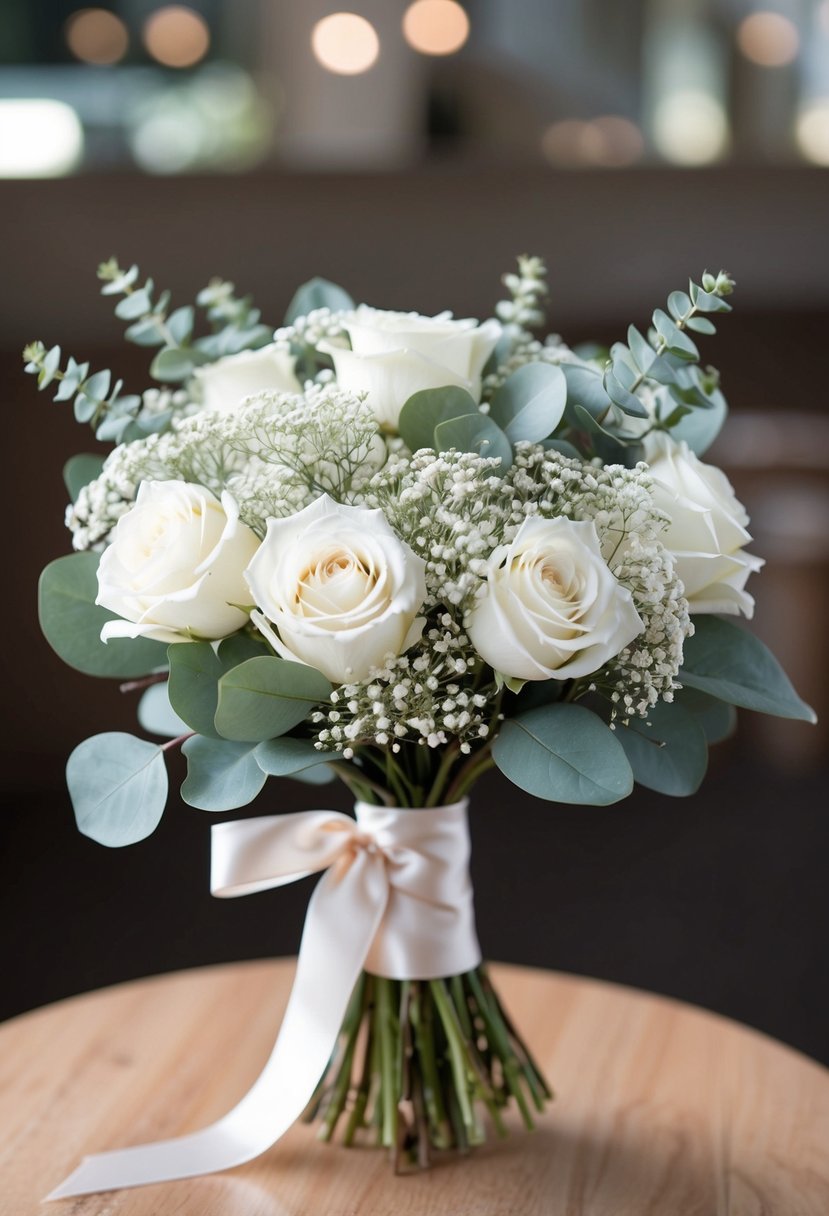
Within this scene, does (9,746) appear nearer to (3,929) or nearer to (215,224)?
(3,929)

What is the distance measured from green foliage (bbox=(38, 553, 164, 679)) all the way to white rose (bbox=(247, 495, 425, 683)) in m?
0.19

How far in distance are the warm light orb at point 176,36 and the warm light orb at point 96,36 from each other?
0.21ft

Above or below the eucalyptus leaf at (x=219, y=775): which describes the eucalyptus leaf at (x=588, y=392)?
above

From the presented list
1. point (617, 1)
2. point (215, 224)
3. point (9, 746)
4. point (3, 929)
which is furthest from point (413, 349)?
point (617, 1)

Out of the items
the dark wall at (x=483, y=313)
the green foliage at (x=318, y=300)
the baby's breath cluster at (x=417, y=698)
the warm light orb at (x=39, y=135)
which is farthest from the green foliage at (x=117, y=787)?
the warm light orb at (x=39, y=135)

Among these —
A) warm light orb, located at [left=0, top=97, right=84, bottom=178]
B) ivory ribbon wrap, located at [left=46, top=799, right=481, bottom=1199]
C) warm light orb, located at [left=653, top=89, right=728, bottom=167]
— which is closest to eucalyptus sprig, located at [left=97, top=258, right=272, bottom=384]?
ivory ribbon wrap, located at [left=46, top=799, right=481, bottom=1199]

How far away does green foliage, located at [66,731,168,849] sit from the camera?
0.81 meters

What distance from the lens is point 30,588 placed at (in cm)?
296

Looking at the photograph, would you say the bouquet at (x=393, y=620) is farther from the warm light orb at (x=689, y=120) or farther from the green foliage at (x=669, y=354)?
the warm light orb at (x=689, y=120)

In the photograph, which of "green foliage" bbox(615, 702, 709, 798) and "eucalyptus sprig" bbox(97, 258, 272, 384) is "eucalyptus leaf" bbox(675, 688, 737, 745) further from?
"eucalyptus sprig" bbox(97, 258, 272, 384)

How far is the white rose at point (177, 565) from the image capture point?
2.45 feet

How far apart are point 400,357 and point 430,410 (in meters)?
0.04

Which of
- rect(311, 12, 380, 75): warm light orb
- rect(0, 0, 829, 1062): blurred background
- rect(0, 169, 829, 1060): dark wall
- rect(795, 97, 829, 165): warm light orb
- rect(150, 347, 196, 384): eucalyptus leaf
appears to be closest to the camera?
rect(150, 347, 196, 384): eucalyptus leaf

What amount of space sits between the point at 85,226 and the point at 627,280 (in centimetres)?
125
